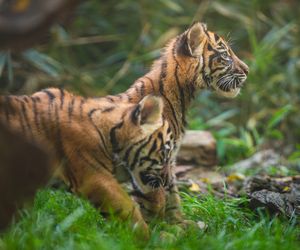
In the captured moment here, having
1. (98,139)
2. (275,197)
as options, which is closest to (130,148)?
(98,139)

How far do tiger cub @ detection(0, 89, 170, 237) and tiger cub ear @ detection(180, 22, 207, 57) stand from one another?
3.74 ft

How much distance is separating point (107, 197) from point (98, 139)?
48 centimetres

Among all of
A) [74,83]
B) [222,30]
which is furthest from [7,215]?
[222,30]

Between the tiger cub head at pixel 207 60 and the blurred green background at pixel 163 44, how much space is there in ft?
13.2

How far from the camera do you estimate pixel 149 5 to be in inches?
485

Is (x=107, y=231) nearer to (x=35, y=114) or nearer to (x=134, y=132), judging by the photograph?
(x=134, y=132)

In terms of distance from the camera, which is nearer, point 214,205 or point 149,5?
point 214,205

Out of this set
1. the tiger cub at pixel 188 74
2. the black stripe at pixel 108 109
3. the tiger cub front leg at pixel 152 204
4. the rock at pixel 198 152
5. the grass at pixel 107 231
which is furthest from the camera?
the rock at pixel 198 152

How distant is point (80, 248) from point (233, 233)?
1.40 metres

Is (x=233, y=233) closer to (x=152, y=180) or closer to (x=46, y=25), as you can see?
(x=152, y=180)

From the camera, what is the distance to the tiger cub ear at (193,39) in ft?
20.5

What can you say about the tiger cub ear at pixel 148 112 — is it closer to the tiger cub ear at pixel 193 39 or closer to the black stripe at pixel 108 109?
the black stripe at pixel 108 109

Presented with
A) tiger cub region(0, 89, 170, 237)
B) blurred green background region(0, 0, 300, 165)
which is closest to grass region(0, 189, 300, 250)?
tiger cub region(0, 89, 170, 237)

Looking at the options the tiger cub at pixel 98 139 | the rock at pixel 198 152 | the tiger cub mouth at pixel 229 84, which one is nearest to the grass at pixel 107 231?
the tiger cub at pixel 98 139
